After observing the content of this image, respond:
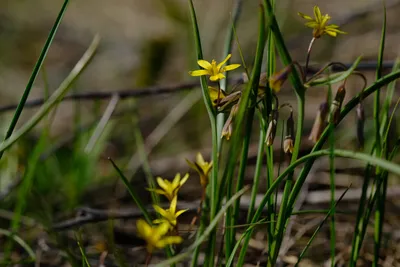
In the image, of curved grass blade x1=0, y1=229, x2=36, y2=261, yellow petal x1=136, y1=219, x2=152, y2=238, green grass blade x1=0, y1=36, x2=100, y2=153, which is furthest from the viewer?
curved grass blade x1=0, y1=229, x2=36, y2=261

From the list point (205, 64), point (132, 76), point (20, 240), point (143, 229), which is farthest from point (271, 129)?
point (132, 76)

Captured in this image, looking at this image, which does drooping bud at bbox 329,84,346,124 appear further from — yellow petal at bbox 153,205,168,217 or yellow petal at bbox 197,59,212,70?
yellow petal at bbox 153,205,168,217

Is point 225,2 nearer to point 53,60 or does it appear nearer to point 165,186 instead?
point 53,60

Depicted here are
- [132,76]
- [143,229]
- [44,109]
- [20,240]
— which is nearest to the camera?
[143,229]

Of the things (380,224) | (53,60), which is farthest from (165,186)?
(53,60)

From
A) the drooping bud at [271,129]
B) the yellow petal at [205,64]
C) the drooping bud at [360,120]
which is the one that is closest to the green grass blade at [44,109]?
the yellow petal at [205,64]

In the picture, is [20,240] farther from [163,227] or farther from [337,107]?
[337,107]

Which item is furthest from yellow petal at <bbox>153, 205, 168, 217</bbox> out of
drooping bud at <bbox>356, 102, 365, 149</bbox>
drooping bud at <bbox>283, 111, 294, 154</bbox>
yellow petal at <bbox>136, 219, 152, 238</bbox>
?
drooping bud at <bbox>356, 102, 365, 149</bbox>

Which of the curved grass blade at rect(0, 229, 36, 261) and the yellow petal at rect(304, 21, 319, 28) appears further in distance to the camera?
the curved grass blade at rect(0, 229, 36, 261)

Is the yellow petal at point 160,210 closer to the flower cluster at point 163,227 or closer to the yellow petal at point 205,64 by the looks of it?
the flower cluster at point 163,227
